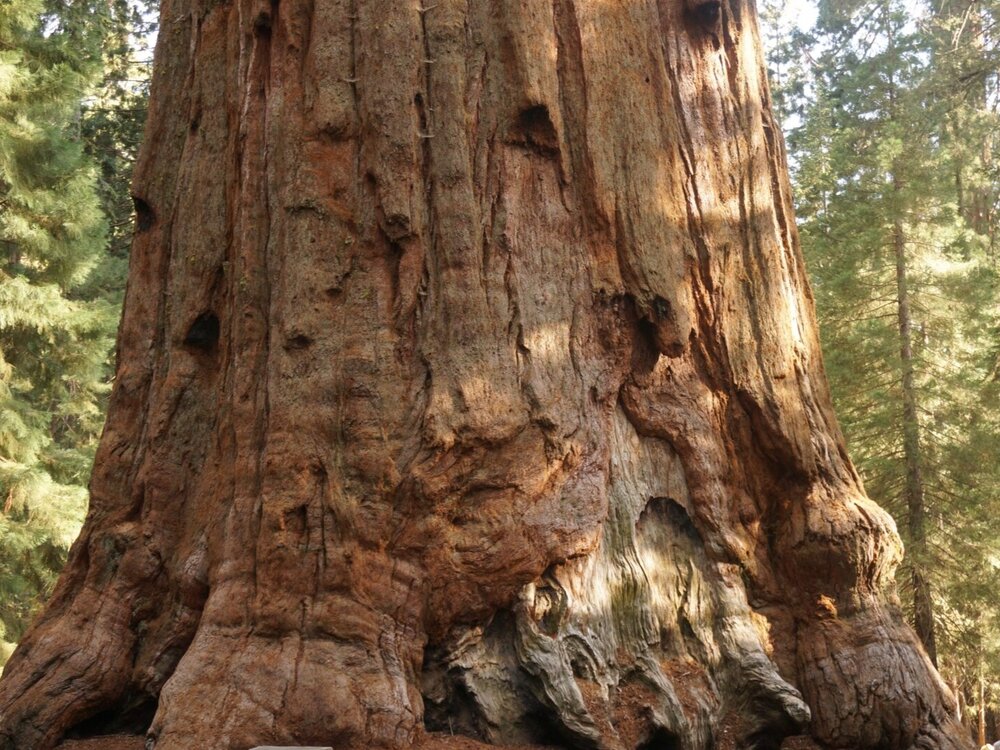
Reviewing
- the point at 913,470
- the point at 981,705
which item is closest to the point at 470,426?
the point at 913,470

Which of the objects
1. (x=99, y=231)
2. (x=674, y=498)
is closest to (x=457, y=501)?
(x=674, y=498)

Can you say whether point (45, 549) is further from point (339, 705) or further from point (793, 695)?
point (793, 695)

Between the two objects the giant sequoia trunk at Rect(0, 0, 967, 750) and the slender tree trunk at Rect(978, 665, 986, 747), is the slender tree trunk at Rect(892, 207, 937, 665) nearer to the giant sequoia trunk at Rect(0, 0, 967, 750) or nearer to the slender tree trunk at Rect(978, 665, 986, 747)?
the slender tree trunk at Rect(978, 665, 986, 747)

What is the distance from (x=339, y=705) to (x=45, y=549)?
411 inches

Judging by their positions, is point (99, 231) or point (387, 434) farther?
point (99, 231)

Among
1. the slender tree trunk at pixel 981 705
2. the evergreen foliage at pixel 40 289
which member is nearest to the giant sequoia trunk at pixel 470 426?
the evergreen foliage at pixel 40 289

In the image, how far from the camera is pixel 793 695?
5.84 metres

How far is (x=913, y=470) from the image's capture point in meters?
14.3

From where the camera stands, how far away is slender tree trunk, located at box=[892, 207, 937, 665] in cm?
1352

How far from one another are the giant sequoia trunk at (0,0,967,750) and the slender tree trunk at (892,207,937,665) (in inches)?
315

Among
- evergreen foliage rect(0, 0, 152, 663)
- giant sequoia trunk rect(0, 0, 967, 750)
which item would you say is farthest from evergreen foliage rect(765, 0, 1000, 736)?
evergreen foliage rect(0, 0, 152, 663)

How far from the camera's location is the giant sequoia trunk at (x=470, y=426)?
5285mm

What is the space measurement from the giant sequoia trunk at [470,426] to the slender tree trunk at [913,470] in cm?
800

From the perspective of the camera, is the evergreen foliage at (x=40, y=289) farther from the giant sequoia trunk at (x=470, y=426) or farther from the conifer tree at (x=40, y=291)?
the giant sequoia trunk at (x=470, y=426)
